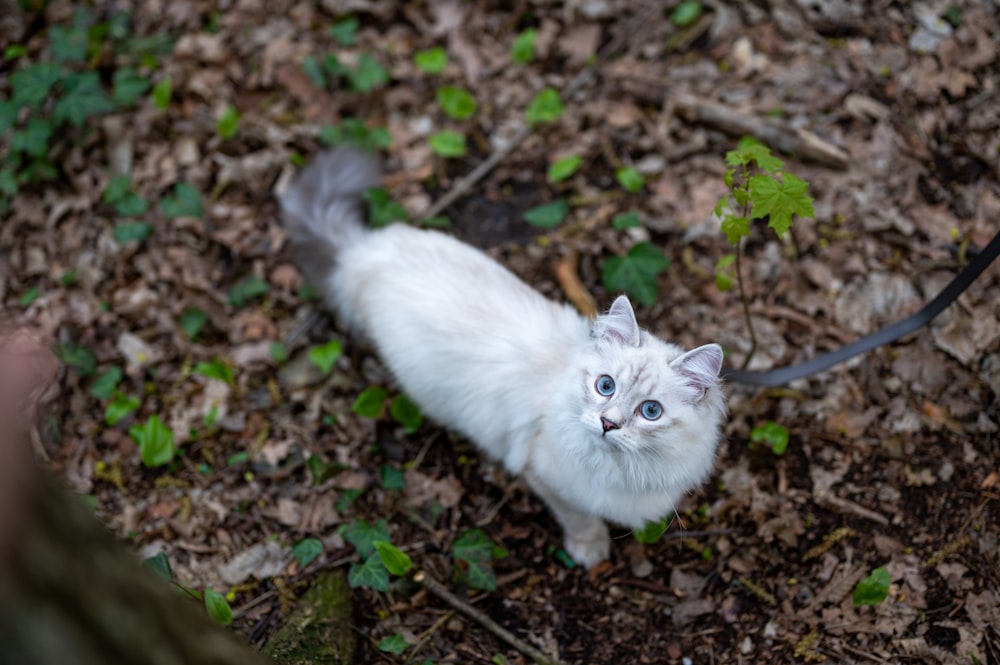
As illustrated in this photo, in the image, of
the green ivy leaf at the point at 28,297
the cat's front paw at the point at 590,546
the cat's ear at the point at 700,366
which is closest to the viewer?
the cat's ear at the point at 700,366

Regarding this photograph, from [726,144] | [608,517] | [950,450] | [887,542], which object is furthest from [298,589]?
[726,144]

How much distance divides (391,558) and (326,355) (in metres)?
1.31

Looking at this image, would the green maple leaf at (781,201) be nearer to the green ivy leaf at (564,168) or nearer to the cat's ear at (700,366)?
the cat's ear at (700,366)

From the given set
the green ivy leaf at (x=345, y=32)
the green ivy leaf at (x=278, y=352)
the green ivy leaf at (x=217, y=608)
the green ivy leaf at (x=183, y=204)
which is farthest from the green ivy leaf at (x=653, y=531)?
the green ivy leaf at (x=345, y=32)

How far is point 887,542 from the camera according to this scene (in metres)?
3.17

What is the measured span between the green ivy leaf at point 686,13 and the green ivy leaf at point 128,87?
3.66 m

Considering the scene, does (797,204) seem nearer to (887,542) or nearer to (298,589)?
(887,542)

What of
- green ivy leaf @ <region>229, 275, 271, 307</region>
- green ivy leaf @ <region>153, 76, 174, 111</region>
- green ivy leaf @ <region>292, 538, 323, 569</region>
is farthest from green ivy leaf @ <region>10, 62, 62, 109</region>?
green ivy leaf @ <region>292, 538, 323, 569</region>

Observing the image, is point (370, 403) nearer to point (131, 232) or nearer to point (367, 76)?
point (131, 232)

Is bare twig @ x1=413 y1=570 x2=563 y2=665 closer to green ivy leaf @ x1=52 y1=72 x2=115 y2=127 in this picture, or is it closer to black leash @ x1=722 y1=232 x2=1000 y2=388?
black leash @ x1=722 y1=232 x2=1000 y2=388

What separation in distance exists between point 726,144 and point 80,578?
13.5ft

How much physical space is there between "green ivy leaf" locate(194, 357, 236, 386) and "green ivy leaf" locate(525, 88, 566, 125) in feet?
8.32

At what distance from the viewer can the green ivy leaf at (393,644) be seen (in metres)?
2.90

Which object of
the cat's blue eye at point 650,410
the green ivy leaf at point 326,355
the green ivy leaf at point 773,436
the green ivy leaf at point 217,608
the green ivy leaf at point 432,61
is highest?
the green ivy leaf at point 432,61
